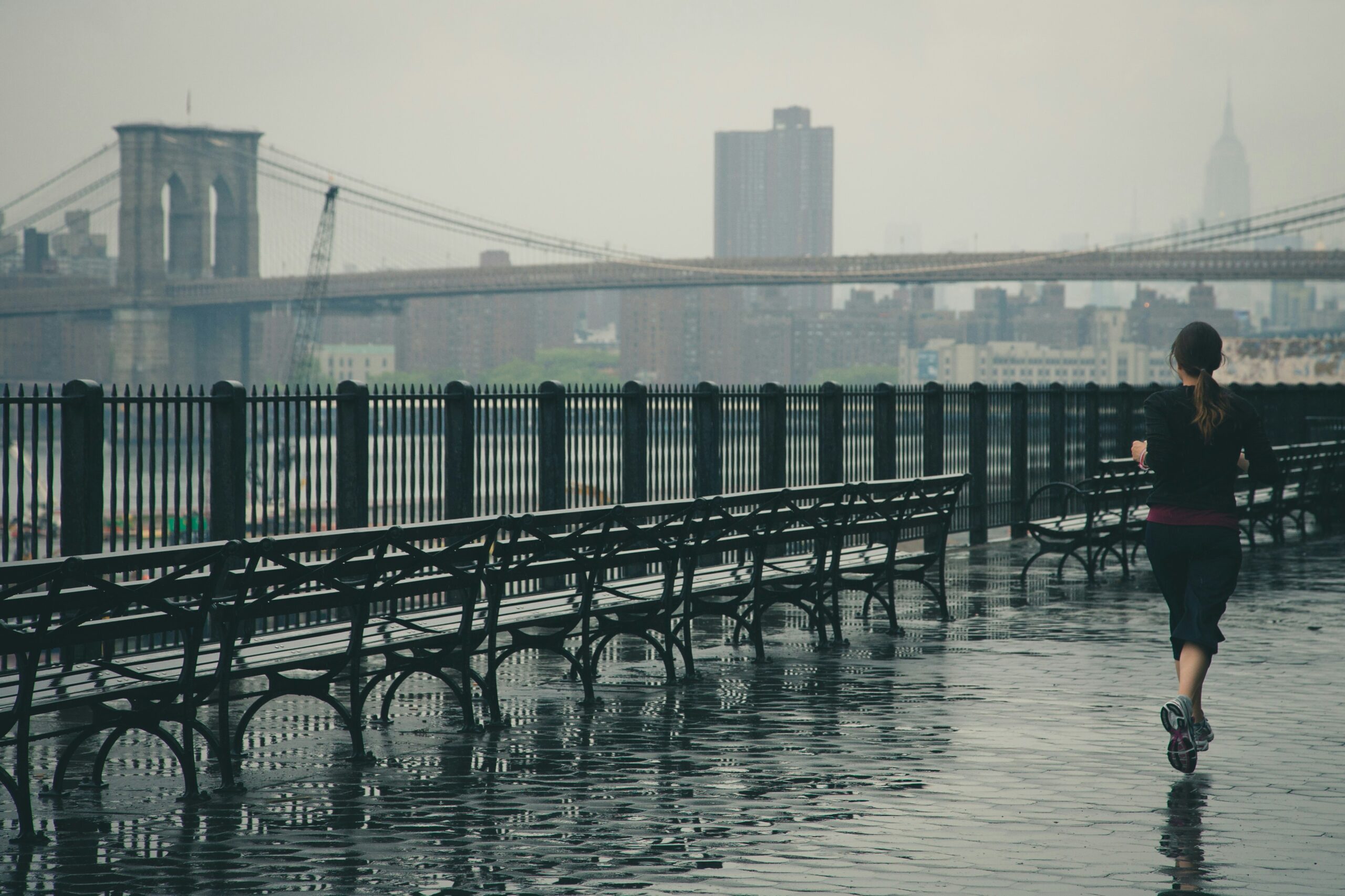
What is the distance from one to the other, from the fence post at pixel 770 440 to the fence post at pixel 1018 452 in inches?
174

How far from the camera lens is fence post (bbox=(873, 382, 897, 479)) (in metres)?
15.2

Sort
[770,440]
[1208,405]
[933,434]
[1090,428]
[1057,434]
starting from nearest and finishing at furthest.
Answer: [1208,405] < [770,440] < [933,434] < [1057,434] < [1090,428]

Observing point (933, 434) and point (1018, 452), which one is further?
point (1018, 452)

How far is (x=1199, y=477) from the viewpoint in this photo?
20.0ft

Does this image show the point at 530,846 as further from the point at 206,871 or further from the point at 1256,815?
the point at 1256,815

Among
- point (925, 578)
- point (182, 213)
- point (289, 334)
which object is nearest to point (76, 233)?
point (182, 213)

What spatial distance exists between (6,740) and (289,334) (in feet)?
317

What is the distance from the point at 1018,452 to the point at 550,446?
24.6ft

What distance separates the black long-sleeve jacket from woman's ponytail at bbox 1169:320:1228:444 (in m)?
0.03

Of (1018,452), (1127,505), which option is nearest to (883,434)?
(1018,452)

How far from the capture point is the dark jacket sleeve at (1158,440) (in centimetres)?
608

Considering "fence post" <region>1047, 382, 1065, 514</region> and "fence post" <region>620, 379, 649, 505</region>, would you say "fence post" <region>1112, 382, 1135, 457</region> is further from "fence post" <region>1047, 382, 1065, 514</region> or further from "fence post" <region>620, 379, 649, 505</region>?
"fence post" <region>620, 379, 649, 505</region>

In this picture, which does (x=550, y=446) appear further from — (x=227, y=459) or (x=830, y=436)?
(x=830, y=436)

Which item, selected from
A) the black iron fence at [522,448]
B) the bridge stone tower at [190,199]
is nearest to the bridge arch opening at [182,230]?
the bridge stone tower at [190,199]
